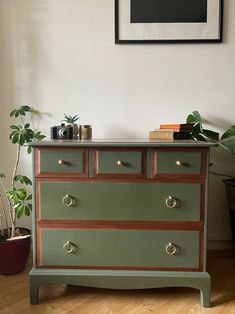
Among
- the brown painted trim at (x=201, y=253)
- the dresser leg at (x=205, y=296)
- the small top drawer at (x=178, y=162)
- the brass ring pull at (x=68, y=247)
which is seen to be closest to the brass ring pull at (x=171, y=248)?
the brown painted trim at (x=201, y=253)

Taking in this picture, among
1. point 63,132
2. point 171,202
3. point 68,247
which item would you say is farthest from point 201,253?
point 63,132

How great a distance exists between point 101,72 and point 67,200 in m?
0.98

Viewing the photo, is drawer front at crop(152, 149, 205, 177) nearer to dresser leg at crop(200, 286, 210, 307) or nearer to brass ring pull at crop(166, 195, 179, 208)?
brass ring pull at crop(166, 195, 179, 208)

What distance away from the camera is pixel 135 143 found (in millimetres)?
1273

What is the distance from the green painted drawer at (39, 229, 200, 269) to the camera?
1328mm

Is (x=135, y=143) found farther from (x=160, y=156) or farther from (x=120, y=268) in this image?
(x=120, y=268)

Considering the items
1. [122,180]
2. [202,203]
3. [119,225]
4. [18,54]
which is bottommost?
[119,225]

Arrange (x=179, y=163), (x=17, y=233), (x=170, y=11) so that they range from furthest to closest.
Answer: (x=170, y=11) < (x=17, y=233) < (x=179, y=163)

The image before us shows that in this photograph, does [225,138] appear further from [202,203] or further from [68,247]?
[68,247]

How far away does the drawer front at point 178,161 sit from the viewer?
4.23 feet

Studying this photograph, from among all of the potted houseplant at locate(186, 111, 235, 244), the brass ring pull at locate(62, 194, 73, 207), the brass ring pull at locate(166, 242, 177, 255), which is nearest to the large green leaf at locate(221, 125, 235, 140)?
the potted houseplant at locate(186, 111, 235, 244)

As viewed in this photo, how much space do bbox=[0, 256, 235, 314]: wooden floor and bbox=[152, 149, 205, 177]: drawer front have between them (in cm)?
67

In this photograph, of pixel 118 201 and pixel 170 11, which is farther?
pixel 170 11

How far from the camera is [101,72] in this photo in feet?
6.15
